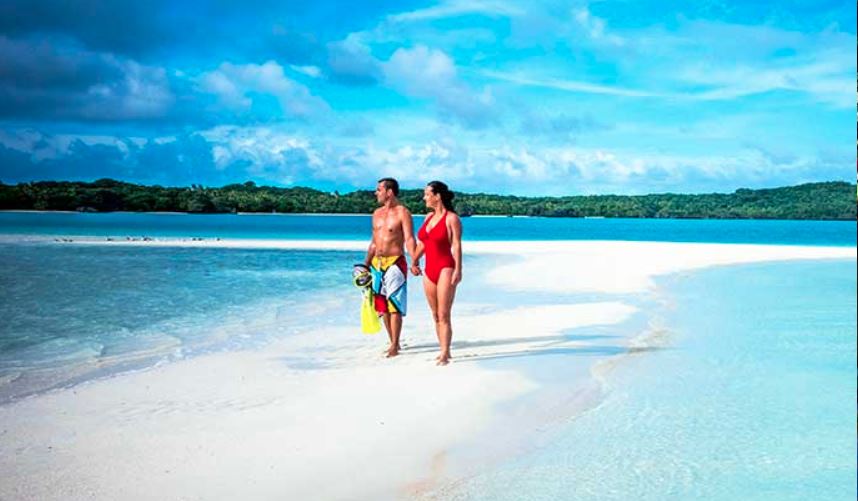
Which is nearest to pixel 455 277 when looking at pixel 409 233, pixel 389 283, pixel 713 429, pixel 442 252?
pixel 442 252

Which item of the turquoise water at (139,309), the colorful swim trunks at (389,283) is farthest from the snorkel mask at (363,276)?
the turquoise water at (139,309)

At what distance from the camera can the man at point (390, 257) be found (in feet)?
25.1

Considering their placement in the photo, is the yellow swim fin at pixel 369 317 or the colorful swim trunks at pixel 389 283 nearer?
the colorful swim trunks at pixel 389 283

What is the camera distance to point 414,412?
5.76 m

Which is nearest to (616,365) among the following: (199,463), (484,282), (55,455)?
(199,463)

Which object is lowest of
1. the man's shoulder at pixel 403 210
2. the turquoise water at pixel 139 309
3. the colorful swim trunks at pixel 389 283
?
the turquoise water at pixel 139 309

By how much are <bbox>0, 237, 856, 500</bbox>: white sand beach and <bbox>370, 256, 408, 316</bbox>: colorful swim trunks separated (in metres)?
0.54

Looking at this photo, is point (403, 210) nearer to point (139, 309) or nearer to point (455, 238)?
point (455, 238)

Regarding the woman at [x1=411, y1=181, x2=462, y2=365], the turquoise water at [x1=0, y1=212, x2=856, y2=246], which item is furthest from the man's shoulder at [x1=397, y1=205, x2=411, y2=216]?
the turquoise water at [x1=0, y1=212, x2=856, y2=246]

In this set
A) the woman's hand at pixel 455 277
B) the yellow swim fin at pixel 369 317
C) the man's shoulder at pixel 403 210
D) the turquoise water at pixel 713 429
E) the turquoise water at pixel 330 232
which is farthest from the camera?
the turquoise water at pixel 330 232

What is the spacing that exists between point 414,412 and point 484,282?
11.0 m

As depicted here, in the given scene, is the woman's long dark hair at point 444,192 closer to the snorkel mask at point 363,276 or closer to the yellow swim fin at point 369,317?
the snorkel mask at point 363,276

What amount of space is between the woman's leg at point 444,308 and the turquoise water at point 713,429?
152 centimetres

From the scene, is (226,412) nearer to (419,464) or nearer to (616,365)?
(419,464)
